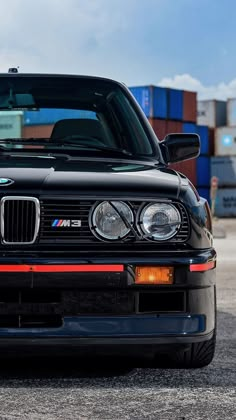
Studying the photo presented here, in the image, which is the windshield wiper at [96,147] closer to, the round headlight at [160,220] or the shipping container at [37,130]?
the round headlight at [160,220]

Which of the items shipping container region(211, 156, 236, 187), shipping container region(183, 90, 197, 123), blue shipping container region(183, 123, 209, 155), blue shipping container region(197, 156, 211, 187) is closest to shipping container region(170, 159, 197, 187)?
blue shipping container region(197, 156, 211, 187)

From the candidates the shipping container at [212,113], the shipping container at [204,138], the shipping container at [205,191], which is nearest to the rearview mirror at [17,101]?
the shipping container at [204,138]

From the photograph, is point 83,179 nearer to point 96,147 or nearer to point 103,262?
point 103,262

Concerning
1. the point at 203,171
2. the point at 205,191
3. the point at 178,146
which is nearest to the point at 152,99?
the point at 203,171

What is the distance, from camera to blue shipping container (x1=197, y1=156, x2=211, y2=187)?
154ft

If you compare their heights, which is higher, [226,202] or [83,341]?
[226,202]

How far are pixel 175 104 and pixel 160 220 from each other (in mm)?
39871

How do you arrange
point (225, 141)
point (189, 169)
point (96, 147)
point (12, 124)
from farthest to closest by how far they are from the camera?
point (225, 141) → point (189, 169) → point (12, 124) → point (96, 147)

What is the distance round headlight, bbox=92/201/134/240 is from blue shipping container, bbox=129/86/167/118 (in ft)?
122

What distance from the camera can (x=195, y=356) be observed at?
3777 millimetres

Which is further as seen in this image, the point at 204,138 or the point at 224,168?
the point at 224,168

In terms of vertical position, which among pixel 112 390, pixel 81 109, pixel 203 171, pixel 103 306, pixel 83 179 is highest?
pixel 203 171

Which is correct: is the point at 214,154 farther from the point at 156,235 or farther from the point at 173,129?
the point at 156,235

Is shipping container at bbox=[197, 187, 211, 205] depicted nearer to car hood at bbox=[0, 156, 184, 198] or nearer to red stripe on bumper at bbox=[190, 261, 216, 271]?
car hood at bbox=[0, 156, 184, 198]
